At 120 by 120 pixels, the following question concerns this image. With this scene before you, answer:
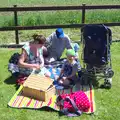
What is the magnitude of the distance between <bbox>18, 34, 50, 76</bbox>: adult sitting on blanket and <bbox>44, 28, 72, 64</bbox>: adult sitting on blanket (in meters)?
0.51

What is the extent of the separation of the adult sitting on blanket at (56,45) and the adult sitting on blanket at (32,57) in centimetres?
51

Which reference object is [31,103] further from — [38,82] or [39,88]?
[38,82]

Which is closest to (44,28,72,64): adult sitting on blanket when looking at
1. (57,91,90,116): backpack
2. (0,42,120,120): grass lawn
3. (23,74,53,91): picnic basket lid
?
(0,42,120,120): grass lawn

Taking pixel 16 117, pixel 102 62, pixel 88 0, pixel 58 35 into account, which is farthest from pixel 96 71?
pixel 88 0

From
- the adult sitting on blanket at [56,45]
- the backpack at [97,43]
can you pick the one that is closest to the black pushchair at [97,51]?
the backpack at [97,43]

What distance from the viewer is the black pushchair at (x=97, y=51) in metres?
6.69

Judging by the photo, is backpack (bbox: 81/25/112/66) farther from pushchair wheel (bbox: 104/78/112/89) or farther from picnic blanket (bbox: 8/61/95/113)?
picnic blanket (bbox: 8/61/95/113)

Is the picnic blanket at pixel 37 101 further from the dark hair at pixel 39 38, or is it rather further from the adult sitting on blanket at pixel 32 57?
the dark hair at pixel 39 38

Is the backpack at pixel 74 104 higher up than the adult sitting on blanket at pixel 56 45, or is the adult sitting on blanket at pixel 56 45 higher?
the adult sitting on blanket at pixel 56 45

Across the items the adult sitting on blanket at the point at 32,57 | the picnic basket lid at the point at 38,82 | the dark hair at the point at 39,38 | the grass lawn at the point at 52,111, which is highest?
the dark hair at the point at 39,38

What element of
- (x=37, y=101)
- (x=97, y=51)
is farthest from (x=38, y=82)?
(x=97, y=51)

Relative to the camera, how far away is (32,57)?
700 cm

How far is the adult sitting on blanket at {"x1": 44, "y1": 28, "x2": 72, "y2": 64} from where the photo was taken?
742 cm

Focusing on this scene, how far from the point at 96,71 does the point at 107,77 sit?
28cm
